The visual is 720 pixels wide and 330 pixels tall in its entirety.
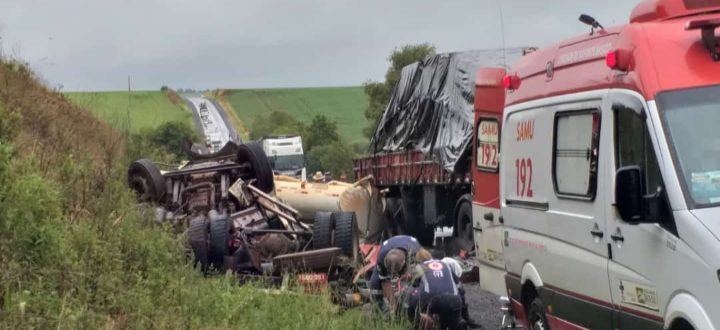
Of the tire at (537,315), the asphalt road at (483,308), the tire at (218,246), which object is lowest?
the asphalt road at (483,308)

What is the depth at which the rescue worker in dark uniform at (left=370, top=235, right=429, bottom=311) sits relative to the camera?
8.66 metres

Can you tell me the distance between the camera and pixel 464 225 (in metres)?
16.1

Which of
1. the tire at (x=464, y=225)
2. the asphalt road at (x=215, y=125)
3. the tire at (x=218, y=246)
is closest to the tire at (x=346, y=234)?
the tire at (x=218, y=246)

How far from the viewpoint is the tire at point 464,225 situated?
15797 millimetres

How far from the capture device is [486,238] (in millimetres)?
9656

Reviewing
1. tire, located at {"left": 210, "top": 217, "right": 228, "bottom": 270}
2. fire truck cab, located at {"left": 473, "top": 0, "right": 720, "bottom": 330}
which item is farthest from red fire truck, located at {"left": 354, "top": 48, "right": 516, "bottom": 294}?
fire truck cab, located at {"left": 473, "top": 0, "right": 720, "bottom": 330}

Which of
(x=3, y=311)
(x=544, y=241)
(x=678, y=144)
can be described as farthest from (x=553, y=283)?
(x=3, y=311)

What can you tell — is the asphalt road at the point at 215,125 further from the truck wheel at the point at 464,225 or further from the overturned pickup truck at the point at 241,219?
the overturned pickup truck at the point at 241,219

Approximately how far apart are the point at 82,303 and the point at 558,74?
3539mm

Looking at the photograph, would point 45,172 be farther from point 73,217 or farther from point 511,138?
point 511,138

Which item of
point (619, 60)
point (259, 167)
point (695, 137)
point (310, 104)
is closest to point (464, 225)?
point (259, 167)

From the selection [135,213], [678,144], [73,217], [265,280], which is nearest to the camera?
[678,144]

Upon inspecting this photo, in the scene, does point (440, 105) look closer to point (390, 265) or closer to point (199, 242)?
point (199, 242)

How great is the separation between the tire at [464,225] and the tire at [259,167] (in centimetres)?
299
